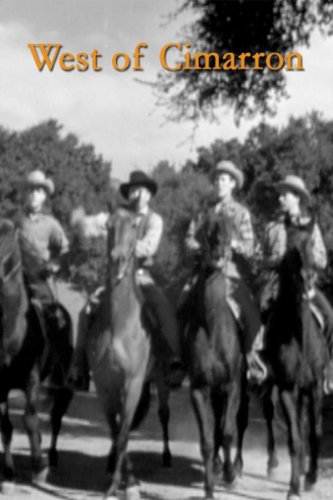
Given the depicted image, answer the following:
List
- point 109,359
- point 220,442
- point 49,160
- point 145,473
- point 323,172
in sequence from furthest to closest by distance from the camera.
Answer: point 49,160 → point 323,172 → point 145,473 → point 220,442 → point 109,359

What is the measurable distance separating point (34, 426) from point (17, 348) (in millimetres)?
865

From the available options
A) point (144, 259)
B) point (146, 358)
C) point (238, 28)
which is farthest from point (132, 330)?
point (238, 28)

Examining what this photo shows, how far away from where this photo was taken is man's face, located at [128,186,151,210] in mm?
11180

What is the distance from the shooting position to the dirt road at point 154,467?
1055cm

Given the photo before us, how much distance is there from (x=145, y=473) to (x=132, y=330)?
8.18ft

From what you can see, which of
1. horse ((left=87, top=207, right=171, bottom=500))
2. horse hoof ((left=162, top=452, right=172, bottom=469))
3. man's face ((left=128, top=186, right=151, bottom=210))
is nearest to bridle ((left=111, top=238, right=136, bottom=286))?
horse ((left=87, top=207, right=171, bottom=500))

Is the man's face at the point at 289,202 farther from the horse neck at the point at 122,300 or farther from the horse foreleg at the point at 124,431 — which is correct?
the horse foreleg at the point at 124,431

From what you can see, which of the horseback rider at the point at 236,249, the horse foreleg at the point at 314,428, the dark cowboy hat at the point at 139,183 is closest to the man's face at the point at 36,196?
the dark cowboy hat at the point at 139,183

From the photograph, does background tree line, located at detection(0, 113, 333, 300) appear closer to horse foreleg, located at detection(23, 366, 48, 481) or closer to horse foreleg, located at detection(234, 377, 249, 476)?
horse foreleg, located at detection(234, 377, 249, 476)

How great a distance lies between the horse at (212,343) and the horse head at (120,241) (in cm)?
75

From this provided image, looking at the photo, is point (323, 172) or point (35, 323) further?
point (323, 172)

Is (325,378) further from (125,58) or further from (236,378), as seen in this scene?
(125,58)

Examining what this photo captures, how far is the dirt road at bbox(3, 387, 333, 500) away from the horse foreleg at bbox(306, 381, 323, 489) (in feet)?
0.53

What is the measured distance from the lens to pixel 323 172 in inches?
1515
